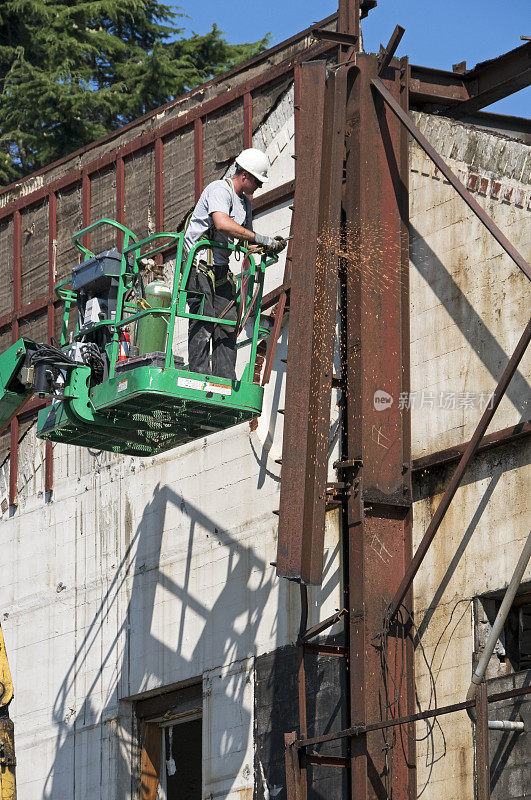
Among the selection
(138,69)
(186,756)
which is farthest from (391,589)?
(138,69)

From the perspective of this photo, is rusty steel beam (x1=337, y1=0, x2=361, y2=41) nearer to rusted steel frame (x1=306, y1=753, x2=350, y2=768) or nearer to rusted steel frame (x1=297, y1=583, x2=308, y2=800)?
rusted steel frame (x1=297, y1=583, x2=308, y2=800)

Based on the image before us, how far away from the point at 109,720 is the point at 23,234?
756 centimetres

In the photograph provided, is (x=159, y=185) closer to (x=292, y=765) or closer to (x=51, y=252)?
(x=51, y=252)

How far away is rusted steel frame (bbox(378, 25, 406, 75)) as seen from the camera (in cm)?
1521

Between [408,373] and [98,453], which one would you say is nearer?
[408,373]

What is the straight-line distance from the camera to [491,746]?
13375 millimetres

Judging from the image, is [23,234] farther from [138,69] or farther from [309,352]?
[138,69]

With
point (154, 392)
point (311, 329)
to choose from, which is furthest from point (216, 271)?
point (154, 392)

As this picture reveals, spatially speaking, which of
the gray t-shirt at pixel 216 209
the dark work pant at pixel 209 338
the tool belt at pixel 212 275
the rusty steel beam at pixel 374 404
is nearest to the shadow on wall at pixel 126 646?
the rusty steel beam at pixel 374 404

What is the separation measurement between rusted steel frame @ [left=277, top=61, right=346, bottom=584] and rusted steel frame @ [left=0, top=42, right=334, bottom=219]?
206cm

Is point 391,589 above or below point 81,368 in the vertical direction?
below

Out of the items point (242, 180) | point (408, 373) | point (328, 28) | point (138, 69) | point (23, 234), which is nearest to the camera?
point (242, 180)

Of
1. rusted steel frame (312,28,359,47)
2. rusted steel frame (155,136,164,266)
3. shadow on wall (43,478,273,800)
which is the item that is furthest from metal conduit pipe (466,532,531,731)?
rusted steel frame (155,136,164,266)

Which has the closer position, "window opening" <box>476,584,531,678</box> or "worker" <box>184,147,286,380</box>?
"worker" <box>184,147,286,380</box>
